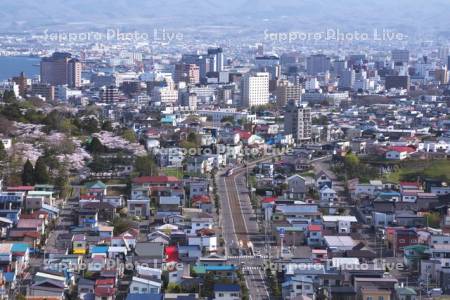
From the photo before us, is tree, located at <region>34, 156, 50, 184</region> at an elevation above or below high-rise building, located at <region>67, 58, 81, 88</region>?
below

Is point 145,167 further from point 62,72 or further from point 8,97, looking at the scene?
point 62,72

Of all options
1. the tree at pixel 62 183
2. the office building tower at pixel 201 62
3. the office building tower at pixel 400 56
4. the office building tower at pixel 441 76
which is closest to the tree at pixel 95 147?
the tree at pixel 62 183

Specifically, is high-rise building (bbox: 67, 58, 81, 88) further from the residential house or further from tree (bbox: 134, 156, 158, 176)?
the residential house

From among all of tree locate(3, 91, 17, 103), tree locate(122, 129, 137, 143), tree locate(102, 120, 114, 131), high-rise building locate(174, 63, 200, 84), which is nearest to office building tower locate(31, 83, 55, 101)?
high-rise building locate(174, 63, 200, 84)

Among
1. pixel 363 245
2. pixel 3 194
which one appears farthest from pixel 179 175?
pixel 363 245

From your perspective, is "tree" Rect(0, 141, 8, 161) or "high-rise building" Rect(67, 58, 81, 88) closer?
"tree" Rect(0, 141, 8, 161)

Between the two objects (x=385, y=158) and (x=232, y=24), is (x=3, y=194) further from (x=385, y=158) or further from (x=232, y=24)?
(x=232, y=24)

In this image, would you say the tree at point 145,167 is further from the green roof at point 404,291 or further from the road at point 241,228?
the green roof at point 404,291
